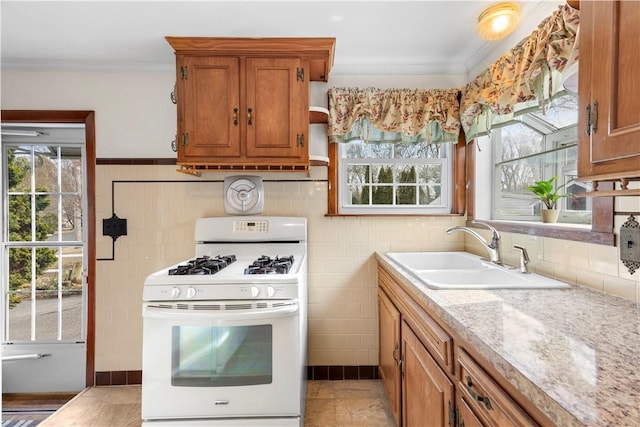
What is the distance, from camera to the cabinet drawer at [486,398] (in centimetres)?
68

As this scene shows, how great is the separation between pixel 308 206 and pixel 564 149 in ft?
4.96

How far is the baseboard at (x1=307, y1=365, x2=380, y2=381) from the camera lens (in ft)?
7.52

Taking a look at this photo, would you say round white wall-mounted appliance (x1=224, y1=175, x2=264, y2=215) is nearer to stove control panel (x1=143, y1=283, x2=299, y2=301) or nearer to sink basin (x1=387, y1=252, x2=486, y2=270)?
stove control panel (x1=143, y1=283, x2=299, y2=301)

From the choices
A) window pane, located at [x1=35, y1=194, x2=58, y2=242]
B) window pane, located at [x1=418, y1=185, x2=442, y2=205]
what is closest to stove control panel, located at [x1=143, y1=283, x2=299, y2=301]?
window pane, located at [x1=418, y1=185, x2=442, y2=205]

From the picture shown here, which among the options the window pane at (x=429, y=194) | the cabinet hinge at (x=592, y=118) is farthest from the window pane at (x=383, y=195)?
the cabinet hinge at (x=592, y=118)

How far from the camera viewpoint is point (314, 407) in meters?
1.99

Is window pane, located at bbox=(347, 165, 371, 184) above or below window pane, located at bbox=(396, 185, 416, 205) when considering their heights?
above

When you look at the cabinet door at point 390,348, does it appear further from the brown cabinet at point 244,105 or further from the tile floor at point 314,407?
the brown cabinet at point 244,105

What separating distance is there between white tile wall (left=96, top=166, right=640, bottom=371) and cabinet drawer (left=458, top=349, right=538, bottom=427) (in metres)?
1.37

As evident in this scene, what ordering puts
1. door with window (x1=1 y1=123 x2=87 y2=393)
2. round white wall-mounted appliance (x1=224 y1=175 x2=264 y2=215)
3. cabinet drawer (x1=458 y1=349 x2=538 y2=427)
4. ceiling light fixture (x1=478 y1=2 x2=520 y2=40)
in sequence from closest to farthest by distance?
cabinet drawer (x1=458 y1=349 x2=538 y2=427) < ceiling light fixture (x1=478 y1=2 x2=520 y2=40) < round white wall-mounted appliance (x1=224 y1=175 x2=264 y2=215) < door with window (x1=1 y1=123 x2=87 y2=393)

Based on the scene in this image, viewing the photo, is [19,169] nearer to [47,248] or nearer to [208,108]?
[47,248]

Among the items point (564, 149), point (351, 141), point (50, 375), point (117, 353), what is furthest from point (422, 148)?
point (50, 375)

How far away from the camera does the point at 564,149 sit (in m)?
1.57

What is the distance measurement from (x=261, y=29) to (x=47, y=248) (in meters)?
2.67
